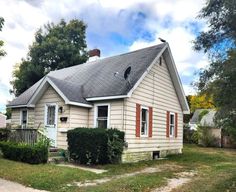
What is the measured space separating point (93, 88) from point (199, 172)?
297 inches

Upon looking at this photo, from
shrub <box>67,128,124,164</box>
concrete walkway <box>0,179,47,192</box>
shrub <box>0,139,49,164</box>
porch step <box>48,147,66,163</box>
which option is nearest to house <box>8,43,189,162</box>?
porch step <box>48,147,66,163</box>

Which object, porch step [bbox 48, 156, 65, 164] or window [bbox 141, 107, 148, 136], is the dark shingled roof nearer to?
window [bbox 141, 107, 148, 136]

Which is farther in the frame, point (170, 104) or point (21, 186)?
point (170, 104)

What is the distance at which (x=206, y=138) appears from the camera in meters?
32.5

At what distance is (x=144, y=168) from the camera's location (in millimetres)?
14562

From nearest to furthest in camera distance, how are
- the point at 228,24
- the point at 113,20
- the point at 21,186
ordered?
the point at 21,186
the point at 228,24
the point at 113,20

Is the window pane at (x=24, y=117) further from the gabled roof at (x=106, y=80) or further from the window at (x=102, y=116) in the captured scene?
the window at (x=102, y=116)

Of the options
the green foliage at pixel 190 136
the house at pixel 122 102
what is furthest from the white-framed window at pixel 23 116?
the green foliage at pixel 190 136

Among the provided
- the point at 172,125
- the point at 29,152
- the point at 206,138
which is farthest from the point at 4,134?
the point at 206,138

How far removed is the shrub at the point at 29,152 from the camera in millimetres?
13774

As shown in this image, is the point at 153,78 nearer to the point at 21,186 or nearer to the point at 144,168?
the point at 144,168

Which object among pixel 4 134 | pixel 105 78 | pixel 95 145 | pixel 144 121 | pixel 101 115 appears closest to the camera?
pixel 95 145

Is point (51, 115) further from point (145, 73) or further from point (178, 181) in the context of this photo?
point (178, 181)

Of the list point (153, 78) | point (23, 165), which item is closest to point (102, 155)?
point (23, 165)
